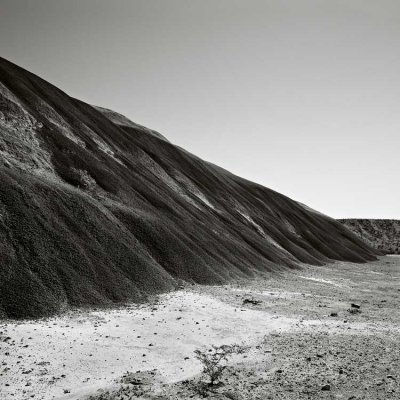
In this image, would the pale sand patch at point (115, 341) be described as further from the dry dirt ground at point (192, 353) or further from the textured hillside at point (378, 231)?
the textured hillside at point (378, 231)

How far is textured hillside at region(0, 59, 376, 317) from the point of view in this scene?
60.3 feet

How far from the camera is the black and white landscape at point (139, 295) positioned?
1088 centimetres

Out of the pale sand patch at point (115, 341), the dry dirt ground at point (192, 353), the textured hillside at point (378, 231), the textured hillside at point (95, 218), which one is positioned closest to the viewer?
the dry dirt ground at point (192, 353)

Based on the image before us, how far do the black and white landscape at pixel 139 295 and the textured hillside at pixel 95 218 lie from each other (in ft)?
0.38

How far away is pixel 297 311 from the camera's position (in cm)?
2039

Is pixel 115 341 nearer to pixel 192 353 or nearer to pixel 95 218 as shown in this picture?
pixel 192 353

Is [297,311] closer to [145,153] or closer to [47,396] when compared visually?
[47,396]

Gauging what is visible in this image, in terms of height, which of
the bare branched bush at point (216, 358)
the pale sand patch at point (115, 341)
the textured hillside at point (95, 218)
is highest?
the textured hillside at point (95, 218)

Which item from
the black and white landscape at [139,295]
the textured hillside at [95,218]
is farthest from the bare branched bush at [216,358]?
the textured hillside at [95,218]

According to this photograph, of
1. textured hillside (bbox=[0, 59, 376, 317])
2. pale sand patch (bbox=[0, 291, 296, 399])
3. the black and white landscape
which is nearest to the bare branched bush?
the black and white landscape

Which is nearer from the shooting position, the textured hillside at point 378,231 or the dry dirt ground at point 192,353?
the dry dirt ground at point 192,353

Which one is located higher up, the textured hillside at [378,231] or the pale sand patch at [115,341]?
the textured hillside at [378,231]

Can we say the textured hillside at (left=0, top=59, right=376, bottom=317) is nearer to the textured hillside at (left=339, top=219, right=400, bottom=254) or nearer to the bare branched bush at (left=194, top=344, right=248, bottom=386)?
the bare branched bush at (left=194, top=344, right=248, bottom=386)

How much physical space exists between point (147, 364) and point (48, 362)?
3.01 meters
